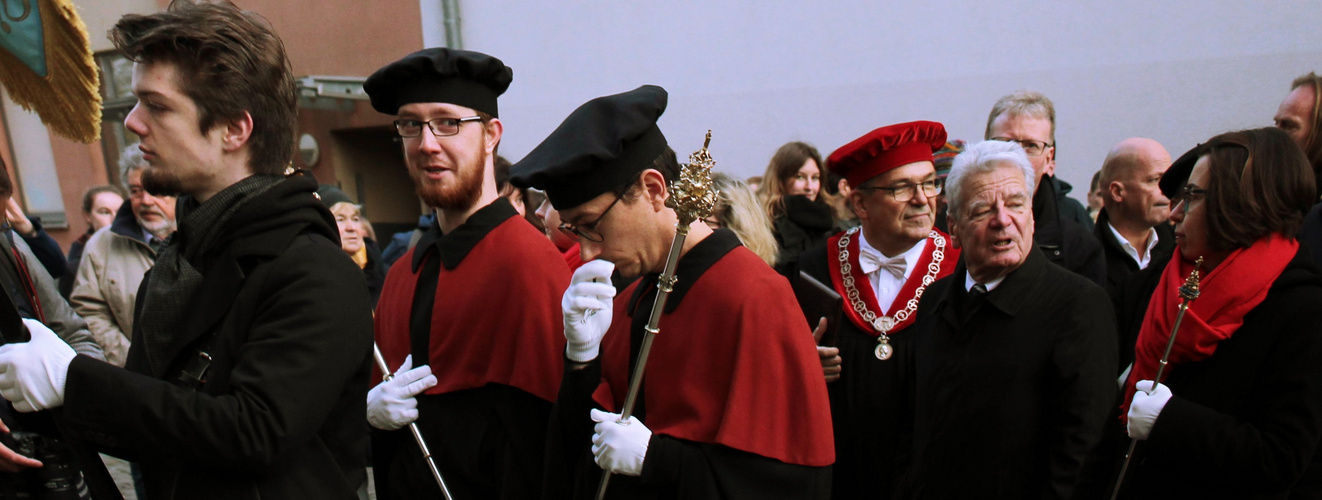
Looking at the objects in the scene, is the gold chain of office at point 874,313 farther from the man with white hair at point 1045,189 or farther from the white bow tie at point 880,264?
the man with white hair at point 1045,189

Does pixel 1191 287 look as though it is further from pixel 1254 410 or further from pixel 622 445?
pixel 622 445

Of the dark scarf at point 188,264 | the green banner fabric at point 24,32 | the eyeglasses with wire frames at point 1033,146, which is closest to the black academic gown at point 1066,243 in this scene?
the eyeglasses with wire frames at point 1033,146

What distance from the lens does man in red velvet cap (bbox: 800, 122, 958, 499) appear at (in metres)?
3.61

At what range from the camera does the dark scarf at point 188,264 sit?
6.86ft

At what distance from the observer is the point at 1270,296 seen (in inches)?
104

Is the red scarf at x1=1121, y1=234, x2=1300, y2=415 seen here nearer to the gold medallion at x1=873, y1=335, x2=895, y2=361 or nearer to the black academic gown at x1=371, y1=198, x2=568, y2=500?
the gold medallion at x1=873, y1=335, x2=895, y2=361

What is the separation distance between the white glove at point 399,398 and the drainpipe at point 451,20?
27.6 feet

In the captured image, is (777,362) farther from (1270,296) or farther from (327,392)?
(1270,296)

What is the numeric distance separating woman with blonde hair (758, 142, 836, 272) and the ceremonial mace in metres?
2.69

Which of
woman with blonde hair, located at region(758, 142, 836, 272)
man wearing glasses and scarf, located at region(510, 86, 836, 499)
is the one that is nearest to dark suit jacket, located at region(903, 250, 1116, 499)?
man wearing glasses and scarf, located at region(510, 86, 836, 499)

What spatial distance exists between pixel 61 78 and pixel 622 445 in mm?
1609

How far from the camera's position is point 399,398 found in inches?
120

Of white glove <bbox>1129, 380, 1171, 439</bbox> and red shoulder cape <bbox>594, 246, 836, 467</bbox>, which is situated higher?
red shoulder cape <bbox>594, 246, 836, 467</bbox>

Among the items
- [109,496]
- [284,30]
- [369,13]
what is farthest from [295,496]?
[284,30]
